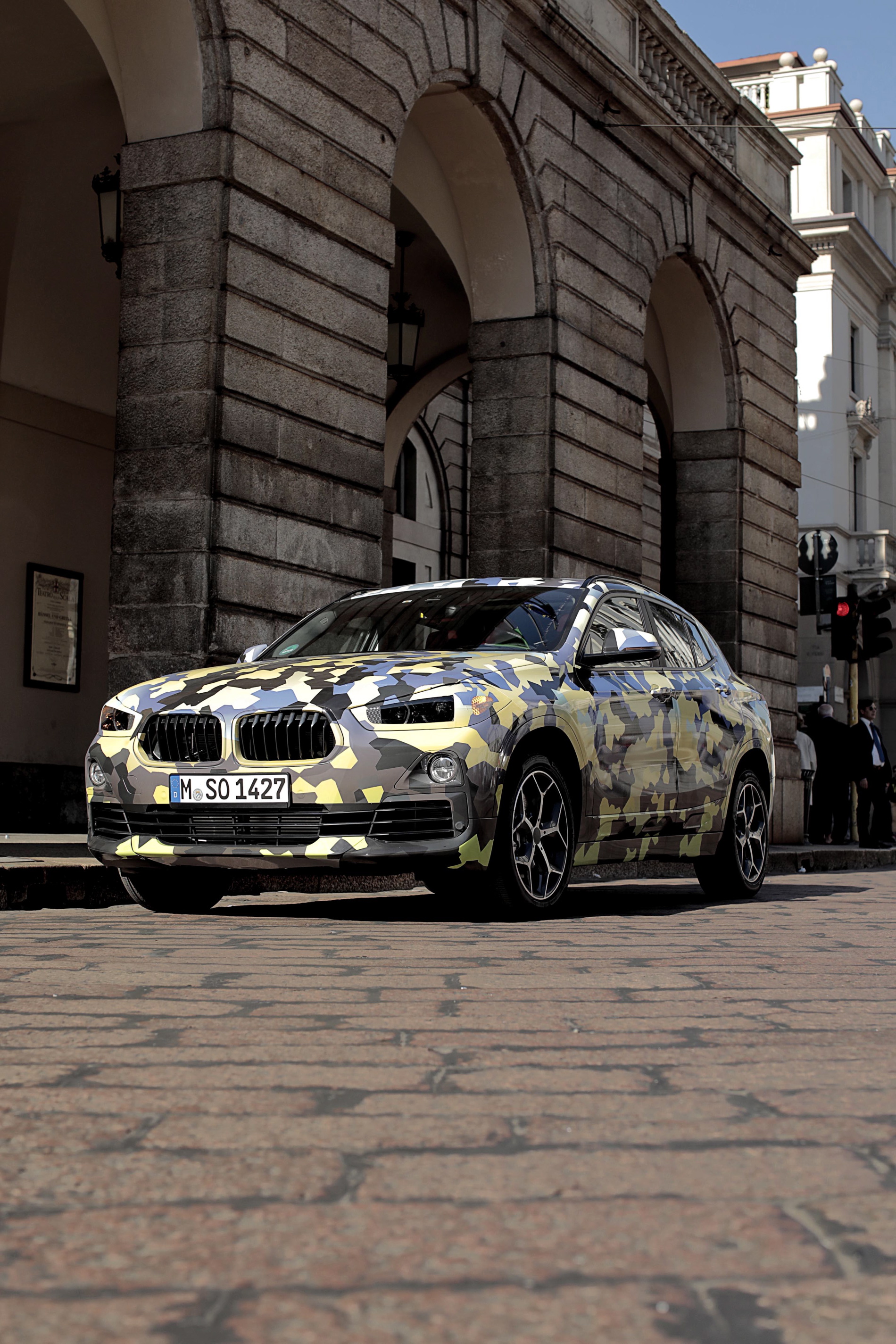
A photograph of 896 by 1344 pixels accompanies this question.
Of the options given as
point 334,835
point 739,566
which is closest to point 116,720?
point 334,835

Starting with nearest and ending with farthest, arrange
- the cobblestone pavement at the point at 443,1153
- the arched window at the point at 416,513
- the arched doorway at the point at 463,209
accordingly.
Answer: the cobblestone pavement at the point at 443,1153
the arched doorway at the point at 463,209
the arched window at the point at 416,513

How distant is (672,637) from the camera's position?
30.5 feet

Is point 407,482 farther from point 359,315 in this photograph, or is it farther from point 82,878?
point 82,878

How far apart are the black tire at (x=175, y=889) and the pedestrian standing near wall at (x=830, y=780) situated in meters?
12.4

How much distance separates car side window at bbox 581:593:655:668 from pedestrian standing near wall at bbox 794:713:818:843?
42.4ft

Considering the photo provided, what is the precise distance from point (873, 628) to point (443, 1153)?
1768 cm

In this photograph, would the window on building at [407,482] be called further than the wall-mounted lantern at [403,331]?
Yes

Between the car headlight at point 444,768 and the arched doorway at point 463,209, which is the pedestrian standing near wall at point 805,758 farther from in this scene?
the car headlight at point 444,768

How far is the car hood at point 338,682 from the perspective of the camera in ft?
22.7

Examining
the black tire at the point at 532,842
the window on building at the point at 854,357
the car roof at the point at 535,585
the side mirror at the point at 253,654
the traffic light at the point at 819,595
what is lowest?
the black tire at the point at 532,842

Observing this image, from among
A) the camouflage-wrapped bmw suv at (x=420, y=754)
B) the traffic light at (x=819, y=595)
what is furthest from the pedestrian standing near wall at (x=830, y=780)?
the camouflage-wrapped bmw suv at (x=420, y=754)

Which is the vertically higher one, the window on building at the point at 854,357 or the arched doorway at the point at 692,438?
the window on building at the point at 854,357

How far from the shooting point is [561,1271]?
2076 mm

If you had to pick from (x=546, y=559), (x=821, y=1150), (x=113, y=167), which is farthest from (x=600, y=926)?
(x=113, y=167)
